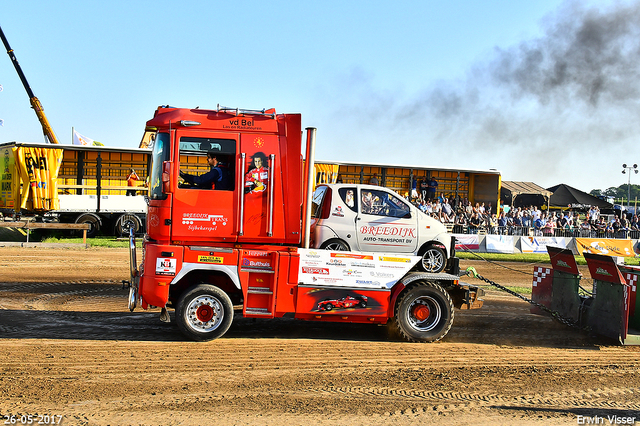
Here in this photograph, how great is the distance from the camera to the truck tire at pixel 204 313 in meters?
7.25

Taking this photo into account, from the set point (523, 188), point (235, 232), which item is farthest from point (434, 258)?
point (523, 188)

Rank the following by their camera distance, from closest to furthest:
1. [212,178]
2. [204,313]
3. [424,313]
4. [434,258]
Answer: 1. [212,178]
2. [204,313]
3. [424,313]
4. [434,258]

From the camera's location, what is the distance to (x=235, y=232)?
7297mm

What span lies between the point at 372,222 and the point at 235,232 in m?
3.36

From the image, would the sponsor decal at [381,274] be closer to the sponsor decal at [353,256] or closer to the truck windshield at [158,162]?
the sponsor decal at [353,256]

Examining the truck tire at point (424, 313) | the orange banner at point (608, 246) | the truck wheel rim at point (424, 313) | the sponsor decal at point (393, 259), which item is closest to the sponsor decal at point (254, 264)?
the sponsor decal at point (393, 259)

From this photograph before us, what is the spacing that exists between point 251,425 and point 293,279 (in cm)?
286

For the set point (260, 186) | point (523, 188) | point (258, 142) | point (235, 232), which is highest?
point (523, 188)

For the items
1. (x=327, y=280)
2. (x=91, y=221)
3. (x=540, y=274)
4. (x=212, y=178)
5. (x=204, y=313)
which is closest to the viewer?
(x=212, y=178)

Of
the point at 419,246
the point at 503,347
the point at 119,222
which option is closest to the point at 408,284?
the point at 503,347

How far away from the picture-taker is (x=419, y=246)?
10078 millimetres

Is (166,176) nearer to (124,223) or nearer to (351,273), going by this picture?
(351,273)

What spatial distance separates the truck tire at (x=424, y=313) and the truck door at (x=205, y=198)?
2612mm

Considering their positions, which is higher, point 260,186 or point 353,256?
point 260,186
